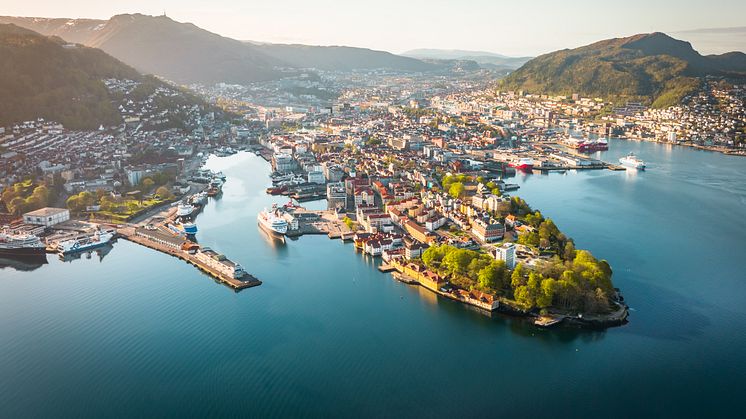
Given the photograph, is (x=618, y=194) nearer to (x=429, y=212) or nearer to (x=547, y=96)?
(x=429, y=212)

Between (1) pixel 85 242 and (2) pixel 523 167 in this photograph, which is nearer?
(1) pixel 85 242

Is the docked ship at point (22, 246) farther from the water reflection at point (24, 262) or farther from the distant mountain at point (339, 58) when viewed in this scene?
the distant mountain at point (339, 58)

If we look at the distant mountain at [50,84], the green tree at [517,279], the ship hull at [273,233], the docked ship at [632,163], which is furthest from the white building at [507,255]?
the distant mountain at [50,84]

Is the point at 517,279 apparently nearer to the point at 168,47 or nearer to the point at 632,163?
the point at 632,163

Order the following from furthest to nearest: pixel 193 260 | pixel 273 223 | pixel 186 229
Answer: pixel 273 223, pixel 186 229, pixel 193 260

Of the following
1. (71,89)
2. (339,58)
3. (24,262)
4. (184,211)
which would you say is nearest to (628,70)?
(71,89)

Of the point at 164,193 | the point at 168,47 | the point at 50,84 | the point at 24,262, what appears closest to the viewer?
the point at 24,262

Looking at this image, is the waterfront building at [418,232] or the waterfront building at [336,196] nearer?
the waterfront building at [418,232]
